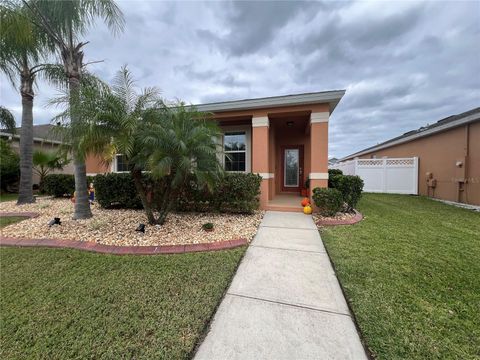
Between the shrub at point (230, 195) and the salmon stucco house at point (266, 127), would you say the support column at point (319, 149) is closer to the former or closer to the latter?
the salmon stucco house at point (266, 127)

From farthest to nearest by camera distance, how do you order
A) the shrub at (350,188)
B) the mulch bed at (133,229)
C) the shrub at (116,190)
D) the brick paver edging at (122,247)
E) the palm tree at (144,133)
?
the shrub at (116,190), the shrub at (350,188), the mulch bed at (133,229), the palm tree at (144,133), the brick paver edging at (122,247)

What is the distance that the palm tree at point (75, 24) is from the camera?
4.95 m

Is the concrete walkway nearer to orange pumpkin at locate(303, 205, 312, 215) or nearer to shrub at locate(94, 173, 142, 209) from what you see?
orange pumpkin at locate(303, 205, 312, 215)

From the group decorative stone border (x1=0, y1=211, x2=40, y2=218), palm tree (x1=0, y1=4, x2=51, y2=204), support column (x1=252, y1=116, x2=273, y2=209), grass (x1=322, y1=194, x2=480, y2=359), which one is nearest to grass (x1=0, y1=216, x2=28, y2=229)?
decorative stone border (x1=0, y1=211, x2=40, y2=218)

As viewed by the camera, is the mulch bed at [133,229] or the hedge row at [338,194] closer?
the mulch bed at [133,229]

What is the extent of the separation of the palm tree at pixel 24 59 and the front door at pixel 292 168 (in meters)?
9.89

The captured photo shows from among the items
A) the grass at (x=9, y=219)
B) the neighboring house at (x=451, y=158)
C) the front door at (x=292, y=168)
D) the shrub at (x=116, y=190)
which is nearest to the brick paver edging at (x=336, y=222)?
the front door at (x=292, y=168)

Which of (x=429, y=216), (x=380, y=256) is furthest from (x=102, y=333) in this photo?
(x=429, y=216)

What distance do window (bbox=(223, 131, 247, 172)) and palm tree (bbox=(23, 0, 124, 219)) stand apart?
4903 millimetres

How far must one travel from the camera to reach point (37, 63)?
7.07 m

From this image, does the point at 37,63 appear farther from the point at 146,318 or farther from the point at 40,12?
the point at 146,318

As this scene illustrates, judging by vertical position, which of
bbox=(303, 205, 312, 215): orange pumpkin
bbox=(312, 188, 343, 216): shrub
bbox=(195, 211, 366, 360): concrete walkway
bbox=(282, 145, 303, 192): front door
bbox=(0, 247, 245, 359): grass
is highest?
bbox=(282, 145, 303, 192): front door

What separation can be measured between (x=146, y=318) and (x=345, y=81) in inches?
578

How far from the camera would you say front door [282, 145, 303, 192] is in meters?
10.9
